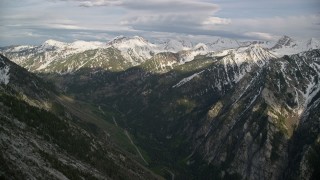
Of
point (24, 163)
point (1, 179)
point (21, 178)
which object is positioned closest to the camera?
point (1, 179)

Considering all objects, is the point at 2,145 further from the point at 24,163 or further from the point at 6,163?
the point at 6,163

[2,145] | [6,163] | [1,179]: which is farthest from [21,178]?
[2,145]

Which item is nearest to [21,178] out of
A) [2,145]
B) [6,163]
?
[6,163]

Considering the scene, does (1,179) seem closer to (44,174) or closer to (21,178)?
(21,178)

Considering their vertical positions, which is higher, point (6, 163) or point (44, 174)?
point (6, 163)

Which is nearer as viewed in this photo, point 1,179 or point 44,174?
point 1,179

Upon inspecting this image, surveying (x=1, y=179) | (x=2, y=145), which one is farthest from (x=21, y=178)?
(x=2, y=145)

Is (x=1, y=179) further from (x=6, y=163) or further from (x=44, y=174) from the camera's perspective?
(x=44, y=174)

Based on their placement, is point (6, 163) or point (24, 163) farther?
point (24, 163)

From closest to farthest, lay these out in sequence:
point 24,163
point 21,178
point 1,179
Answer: point 1,179
point 21,178
point 24,163
